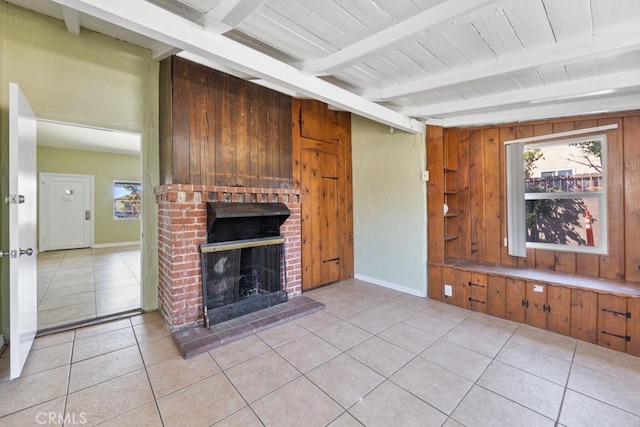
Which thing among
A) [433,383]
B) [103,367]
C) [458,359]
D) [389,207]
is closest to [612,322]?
[458,359]

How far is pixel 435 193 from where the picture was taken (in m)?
3.51

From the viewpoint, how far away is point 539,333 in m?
2.62

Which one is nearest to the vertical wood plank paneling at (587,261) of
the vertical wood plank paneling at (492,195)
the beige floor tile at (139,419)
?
the vertical wood plank paneling at (492,195)

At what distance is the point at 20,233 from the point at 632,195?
5.35 m

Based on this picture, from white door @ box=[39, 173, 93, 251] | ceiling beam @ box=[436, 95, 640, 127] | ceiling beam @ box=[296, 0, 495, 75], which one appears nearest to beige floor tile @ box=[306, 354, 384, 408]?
ceiling beam @ box=[296, 0, 495, 75]

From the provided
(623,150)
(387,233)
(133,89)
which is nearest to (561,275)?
(623,150)

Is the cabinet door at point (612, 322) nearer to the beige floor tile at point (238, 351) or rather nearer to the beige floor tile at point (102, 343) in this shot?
the beige floor tile at point (238, 351)

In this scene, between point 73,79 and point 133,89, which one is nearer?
point 73,79

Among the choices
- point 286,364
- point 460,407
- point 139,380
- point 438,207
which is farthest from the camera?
point 438,207

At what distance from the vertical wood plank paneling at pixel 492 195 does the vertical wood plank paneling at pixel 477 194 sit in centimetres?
5

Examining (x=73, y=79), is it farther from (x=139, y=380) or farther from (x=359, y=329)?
(x=359, y=329)

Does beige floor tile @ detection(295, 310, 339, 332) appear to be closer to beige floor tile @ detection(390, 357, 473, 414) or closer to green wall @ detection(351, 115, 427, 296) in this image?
beige floor tile @ detection(390, 357, 473, 414)

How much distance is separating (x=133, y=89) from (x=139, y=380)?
9.24 feet

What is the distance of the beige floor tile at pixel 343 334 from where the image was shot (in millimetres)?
2443
